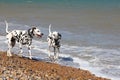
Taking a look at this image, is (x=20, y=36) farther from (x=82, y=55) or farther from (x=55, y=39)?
(x=82, y=55)

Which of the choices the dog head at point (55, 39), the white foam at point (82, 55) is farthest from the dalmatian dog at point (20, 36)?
the white foam at point (82, 55)

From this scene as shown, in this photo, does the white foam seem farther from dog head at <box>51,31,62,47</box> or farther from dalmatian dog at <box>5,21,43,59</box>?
dalmatian dog at <box>5,21,43,59</box>

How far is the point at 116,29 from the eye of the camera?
42438 millimetres

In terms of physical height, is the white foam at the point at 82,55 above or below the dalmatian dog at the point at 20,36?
below

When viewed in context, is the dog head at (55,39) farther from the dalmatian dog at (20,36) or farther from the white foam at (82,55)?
the dalmatian dog at (20,36)

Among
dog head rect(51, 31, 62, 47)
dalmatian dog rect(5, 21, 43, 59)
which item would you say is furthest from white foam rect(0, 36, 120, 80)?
dalmatian dog rect(5, 21, 43, 59)

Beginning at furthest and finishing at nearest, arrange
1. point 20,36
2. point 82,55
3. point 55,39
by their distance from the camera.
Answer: point 82,55
point 55,39
point 20,36

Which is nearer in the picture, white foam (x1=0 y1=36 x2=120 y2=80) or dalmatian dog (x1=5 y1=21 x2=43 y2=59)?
dalmatian dog (x1=5 y1=21 x2=43 y2=59)

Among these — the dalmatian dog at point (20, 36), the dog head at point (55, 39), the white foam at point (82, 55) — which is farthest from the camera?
the dog head at point (55, 39)

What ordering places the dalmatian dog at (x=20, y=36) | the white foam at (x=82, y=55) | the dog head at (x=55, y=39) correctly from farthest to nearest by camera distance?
1. the dog head at (x=55, y=39)
2. the white foam at (x=82, y=55)
3. the dalmatian dog at (x=20, y=36)

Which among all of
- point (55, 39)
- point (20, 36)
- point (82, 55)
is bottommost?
point (82, 55)

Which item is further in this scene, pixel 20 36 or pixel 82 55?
pixel 82 55

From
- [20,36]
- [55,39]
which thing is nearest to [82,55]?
[55,39]

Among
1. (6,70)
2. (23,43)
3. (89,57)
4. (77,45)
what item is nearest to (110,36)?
(77,45)
